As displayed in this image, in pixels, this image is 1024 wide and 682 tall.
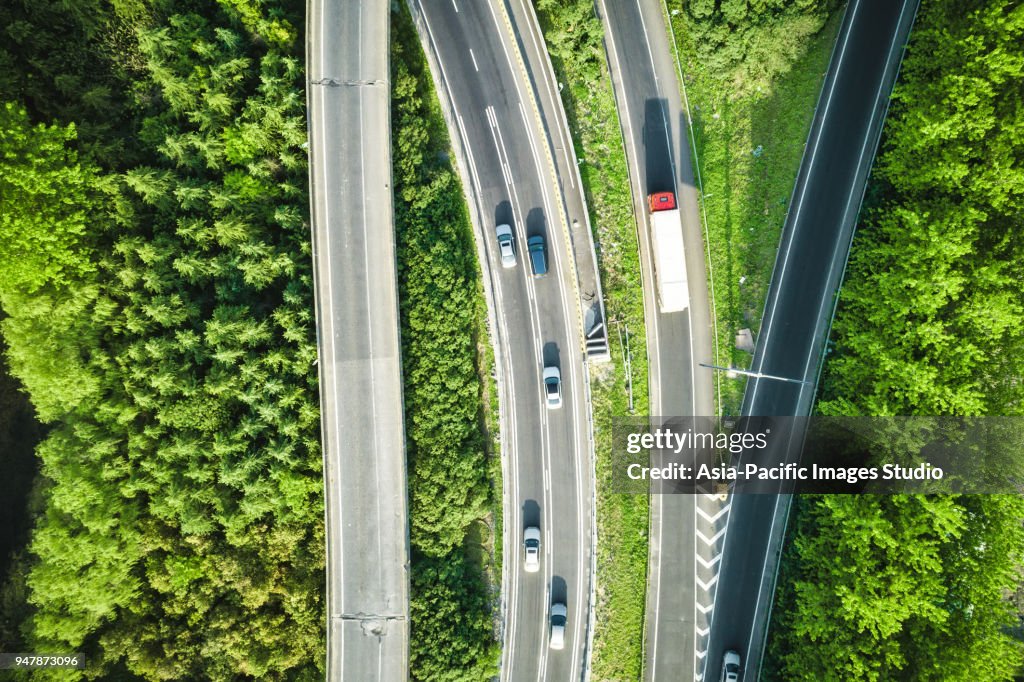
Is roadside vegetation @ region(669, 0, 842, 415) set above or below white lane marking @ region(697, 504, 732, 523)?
above

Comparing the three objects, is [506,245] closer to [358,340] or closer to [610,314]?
[610,314]

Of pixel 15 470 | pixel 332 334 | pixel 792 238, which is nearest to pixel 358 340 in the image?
pixel 332 334

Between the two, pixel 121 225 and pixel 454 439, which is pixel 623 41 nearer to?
pixel 454 439

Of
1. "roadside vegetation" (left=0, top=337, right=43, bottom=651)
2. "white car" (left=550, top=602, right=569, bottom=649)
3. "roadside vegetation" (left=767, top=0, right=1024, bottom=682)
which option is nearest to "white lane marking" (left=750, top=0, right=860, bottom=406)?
"roadside vegetation" (left=767, top=0, right=1024, bottom=682)

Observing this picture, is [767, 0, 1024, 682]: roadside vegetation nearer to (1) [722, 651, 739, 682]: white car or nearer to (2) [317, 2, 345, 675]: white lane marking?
(1) [722, 651, 739, 682]: white car

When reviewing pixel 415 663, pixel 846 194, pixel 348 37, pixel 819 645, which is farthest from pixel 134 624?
pixel 846 194


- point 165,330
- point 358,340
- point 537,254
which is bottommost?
point 358,340
